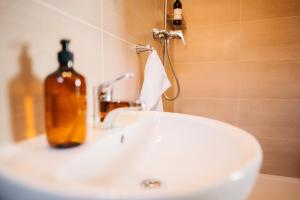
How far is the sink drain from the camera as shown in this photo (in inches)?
19.1

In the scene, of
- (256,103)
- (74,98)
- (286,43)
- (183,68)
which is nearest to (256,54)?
(286,43)

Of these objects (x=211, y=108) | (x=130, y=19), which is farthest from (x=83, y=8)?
(x=211, y=108)

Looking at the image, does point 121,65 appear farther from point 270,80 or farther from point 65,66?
point 270,80

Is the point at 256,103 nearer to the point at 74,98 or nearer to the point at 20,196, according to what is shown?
the point at 74,98

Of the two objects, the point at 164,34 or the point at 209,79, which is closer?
the point at 164,34

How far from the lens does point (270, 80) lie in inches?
59.6

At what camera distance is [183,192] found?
0.23 m

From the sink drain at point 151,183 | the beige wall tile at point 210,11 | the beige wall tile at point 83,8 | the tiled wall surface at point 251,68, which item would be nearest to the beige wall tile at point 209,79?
the tiled wall surface at point 251,68

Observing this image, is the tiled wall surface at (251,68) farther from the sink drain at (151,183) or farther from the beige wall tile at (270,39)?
the sink drain at (151,183)

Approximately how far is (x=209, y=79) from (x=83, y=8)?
126cm

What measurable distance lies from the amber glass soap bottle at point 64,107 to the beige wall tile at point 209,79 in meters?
1.38

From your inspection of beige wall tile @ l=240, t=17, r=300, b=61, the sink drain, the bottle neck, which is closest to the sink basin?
the sink drain

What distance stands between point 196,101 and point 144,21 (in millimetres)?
863

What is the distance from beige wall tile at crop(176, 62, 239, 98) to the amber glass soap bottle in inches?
54.4
